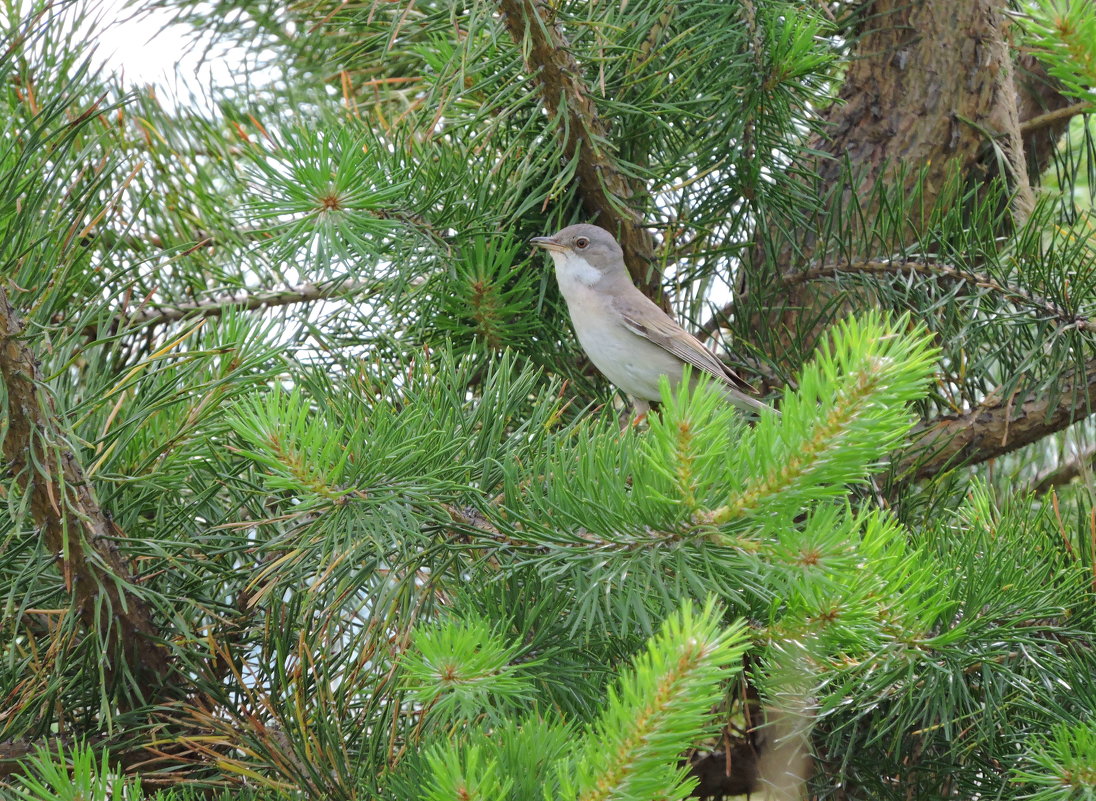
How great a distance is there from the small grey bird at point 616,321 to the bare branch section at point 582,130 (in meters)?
0.05

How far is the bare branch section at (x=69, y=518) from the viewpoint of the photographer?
1.65 m

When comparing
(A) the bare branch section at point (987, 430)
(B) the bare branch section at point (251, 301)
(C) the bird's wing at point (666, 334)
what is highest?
(B) the bare branch section at point (251, 301)

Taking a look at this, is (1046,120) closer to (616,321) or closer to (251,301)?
(616,321)

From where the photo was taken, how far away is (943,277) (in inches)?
101

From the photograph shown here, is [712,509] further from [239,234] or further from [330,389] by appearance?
[239,234]

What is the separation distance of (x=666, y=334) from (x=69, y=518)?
214 cm

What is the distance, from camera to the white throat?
2812 millimetres

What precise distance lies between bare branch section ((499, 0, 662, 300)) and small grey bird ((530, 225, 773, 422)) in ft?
0.17

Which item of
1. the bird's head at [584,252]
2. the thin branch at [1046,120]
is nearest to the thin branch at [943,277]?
the bird's head at [584,252]

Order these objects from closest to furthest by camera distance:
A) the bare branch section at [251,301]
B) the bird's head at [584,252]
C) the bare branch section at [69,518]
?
the bare branch section at [69,518]
the bird's head at [584,252]
the bare branch section at [251,301]

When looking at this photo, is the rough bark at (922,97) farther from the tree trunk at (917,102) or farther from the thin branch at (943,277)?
the thin branch at (943,277)

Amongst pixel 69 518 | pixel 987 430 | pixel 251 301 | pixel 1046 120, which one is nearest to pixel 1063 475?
pixel 987 430

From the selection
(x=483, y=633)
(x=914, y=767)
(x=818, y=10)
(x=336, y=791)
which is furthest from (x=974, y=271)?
(x=336, y=791)

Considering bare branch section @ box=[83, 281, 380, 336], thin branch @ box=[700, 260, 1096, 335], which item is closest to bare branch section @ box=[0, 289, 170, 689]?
bare branch section @ box=[83, 281, 380, 336]
